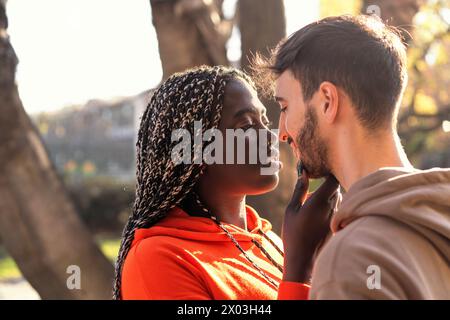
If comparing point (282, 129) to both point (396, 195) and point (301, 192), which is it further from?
point (396, 195)

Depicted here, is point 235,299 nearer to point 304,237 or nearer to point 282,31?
point 304,237

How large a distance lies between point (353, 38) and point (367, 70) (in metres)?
0.12

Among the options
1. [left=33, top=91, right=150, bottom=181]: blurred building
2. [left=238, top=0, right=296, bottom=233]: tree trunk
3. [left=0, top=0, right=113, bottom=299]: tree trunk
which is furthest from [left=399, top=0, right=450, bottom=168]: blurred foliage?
[left=33, top=91, right=150, bottom=181]: blurred building

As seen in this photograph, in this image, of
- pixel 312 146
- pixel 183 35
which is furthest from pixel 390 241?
pixel 183 35

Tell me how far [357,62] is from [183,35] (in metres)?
2.92

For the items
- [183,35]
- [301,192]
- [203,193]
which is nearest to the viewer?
[301,192]

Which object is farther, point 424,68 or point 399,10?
point 424,68

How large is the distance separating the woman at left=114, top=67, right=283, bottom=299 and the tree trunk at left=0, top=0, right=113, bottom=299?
5.67 ft

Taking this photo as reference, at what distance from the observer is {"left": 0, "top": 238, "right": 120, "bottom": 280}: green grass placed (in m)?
13.2

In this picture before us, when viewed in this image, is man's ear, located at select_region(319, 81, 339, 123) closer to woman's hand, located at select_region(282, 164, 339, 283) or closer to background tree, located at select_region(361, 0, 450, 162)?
woman's hand, located at select_region(282, 164, 339, 283)

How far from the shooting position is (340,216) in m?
2.00

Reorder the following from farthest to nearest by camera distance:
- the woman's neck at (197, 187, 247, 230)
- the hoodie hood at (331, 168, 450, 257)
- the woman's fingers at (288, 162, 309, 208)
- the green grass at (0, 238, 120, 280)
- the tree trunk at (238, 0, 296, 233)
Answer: the green grass at (0, 238, 120, 280) → the tree trunk at (238, 0, 296, 233) → the woman's neck at (197, 187, 247, 230) → the woman's fingers at (288, 162, 309, 208) → the hoodie hood at (331, 168, 450, 257)

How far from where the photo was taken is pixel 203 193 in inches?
119

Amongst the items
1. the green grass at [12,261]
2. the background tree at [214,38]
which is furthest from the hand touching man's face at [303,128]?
the green grass at [12,261]
